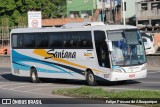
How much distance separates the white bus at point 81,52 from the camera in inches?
927

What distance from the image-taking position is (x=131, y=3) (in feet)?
279

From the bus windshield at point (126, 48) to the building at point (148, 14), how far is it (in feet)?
163

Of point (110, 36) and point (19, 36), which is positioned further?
point (19, 36)

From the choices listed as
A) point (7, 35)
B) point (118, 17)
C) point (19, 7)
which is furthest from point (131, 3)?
point (7, 35)

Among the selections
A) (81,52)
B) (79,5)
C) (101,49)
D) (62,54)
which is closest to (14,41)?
(62,54)

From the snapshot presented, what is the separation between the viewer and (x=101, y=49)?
24.0 meters

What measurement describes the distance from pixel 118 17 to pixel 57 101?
64.9 m

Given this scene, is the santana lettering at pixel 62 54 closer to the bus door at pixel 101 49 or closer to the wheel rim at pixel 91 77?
the wheel rim at pixel 91 77

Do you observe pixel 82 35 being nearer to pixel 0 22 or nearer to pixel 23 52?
pixel 23 52

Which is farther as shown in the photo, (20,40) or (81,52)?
(20,40)

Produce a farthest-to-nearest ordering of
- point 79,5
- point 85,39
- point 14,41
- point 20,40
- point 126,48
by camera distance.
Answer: point 79,5 → point 14,41 → point 20,40 → point 85,39 → point 126,48

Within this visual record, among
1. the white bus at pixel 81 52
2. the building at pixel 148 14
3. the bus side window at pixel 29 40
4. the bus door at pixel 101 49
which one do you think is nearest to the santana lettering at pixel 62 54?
the white bus at pixel 81 52

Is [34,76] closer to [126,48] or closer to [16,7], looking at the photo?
[126,48]

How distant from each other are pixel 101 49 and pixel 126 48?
1116mm
